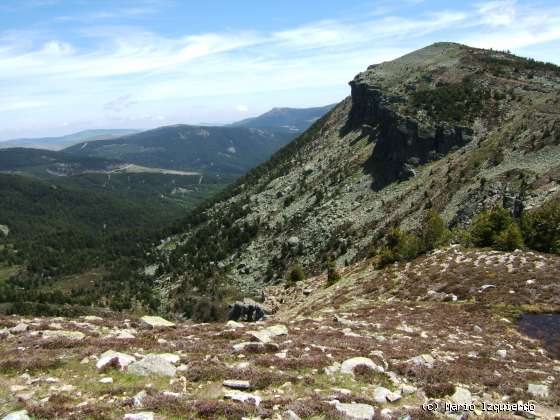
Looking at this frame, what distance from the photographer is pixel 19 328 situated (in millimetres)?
21594

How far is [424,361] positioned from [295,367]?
234 inches

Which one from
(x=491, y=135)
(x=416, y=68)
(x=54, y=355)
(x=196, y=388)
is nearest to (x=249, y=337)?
(x=196, y=388)

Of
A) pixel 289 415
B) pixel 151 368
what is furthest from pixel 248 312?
pixel 289 415

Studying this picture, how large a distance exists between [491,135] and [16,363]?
312 ft

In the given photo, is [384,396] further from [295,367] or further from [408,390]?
[295,367]

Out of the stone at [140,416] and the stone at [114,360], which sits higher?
the stone at [140,416]

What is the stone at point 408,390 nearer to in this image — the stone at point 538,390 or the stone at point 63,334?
the stone at point 538,390

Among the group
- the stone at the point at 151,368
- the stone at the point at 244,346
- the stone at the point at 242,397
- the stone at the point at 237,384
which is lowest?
the stone at the point at 244,346

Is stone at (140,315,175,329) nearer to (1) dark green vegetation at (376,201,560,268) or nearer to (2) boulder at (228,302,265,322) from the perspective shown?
(2) boulder at (228,302,265,322)

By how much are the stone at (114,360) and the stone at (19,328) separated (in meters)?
8.65

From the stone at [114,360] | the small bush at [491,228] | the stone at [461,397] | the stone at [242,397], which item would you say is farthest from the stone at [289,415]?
the small bush at [491,228]

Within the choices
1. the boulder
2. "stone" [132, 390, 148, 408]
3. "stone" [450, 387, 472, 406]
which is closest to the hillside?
the boulder

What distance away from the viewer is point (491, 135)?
88.4m

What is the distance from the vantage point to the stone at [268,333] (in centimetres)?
2015
